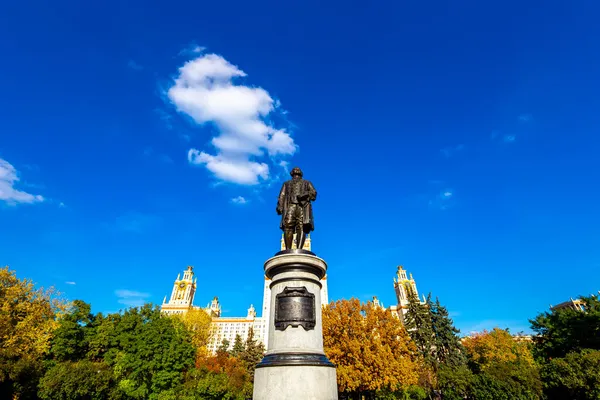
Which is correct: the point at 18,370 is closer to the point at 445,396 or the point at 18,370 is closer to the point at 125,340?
the point at 125,340

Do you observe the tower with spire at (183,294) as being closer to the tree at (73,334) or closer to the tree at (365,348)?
the tree at (73,334)

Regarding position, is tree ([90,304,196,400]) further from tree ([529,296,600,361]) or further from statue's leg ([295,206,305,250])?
tree ([529,296,600,361])

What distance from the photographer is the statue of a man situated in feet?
25.9

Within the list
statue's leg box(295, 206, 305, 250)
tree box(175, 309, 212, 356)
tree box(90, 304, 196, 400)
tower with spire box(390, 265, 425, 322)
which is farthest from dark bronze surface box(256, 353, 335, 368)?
tower with spire box(390, 265, 425, 322)

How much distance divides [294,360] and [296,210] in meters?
3.67

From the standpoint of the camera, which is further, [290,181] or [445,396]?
[445,396]

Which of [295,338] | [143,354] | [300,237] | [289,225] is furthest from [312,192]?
[143,354]

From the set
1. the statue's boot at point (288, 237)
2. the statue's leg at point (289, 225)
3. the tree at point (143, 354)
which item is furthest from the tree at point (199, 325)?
the statue's leg at point (289, 225)

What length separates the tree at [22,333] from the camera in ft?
68.4

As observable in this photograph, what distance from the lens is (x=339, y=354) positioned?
24562 mm

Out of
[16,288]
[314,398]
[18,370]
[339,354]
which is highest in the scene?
[16,288]

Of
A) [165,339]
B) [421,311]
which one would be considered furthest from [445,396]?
[165,339]

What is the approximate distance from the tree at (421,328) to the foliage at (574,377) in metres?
16.3

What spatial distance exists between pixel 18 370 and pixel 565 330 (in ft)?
145
